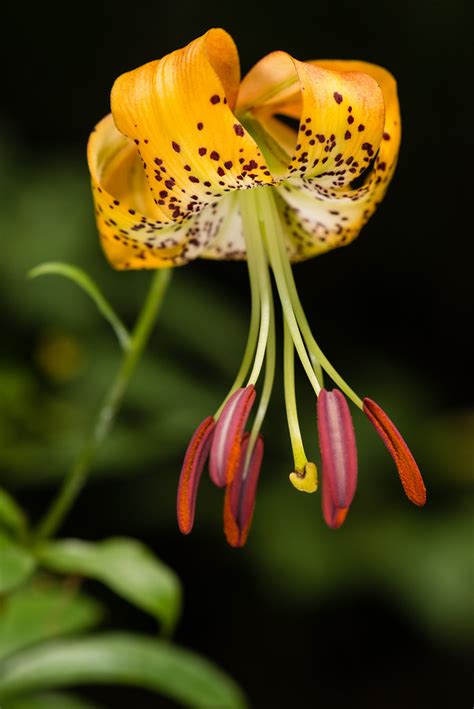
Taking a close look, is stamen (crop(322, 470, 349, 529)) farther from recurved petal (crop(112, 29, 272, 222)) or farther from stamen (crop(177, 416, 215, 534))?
recurved petal (crop(112, 29, 272, 222))

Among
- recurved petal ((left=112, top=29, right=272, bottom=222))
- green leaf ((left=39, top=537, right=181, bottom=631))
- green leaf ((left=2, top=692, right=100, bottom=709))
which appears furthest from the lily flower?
green leaf ((left=2, top=692, right=100, bottom=709))

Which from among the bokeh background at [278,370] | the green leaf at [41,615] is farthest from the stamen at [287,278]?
the bokeh background at [278,370]

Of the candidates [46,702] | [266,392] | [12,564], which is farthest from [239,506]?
[46,702]

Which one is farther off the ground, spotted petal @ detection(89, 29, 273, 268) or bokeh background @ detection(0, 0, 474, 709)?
spotted petal @ detection(89, 29, 273, 268)

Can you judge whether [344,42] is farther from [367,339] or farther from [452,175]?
[367,339]

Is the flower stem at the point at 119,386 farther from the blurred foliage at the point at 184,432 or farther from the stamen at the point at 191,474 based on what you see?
the blurred foliage at the point at 184,432
